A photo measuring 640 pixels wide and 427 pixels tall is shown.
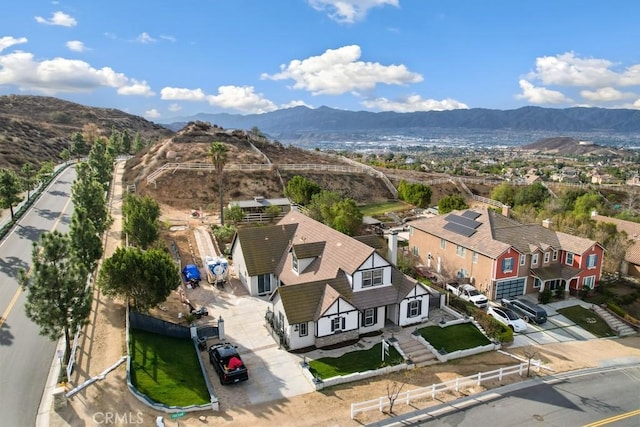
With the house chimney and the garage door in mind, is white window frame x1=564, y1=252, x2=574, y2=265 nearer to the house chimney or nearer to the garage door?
the garage door

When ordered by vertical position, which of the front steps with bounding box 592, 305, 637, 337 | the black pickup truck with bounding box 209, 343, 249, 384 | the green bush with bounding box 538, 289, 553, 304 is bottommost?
the front steps with bounding box 592, 305, 637, 337

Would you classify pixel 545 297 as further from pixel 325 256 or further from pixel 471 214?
pixel 325 256

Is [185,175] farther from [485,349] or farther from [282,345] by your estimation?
[485,349]

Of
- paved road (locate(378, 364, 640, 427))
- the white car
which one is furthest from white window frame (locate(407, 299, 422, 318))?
paved road (locate(378, 364, 640, 427))

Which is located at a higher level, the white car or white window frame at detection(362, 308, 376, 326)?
white window frame at detection(362, 308, 376, 326)

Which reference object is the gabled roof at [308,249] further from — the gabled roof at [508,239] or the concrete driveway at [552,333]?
the gabled roof at [508,239]

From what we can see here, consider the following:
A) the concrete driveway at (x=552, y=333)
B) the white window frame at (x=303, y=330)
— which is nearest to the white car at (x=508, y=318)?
the concrete driveway at (x=552, y=333)

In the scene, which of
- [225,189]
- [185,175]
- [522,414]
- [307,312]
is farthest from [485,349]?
[185,175]
